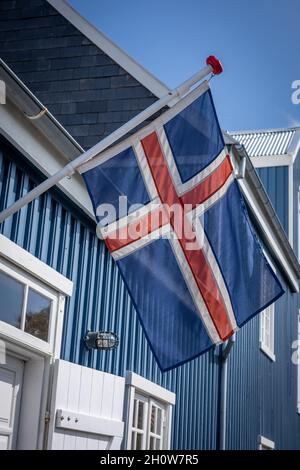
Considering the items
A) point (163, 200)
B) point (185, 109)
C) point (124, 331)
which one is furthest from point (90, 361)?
point (185, 109)

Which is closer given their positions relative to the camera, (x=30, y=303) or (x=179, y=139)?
(x=179, y=139)

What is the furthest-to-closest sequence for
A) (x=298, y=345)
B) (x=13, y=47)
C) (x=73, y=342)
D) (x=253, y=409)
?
(x=298, y=345)
(x=253, y=409)
(x=13, y=47)
(x=73, y=342)

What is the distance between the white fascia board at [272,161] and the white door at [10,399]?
10439 mm

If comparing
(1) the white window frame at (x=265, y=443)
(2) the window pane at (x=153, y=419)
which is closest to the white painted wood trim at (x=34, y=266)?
(2) the window pane at (x=153, y=419)

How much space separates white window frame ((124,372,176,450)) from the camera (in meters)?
7.08

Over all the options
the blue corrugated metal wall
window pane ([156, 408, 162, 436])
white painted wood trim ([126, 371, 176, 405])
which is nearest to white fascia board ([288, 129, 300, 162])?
the blue corrugated metal wall

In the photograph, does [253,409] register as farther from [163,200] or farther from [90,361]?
[163,200]

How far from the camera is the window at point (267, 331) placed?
508 inches

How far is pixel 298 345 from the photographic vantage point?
15.2m

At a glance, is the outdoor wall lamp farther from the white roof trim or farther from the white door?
the white roof trim

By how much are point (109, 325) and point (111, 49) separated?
3238mm

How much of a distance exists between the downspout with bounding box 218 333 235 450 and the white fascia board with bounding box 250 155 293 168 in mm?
5906

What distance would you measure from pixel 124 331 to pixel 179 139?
109 inches
